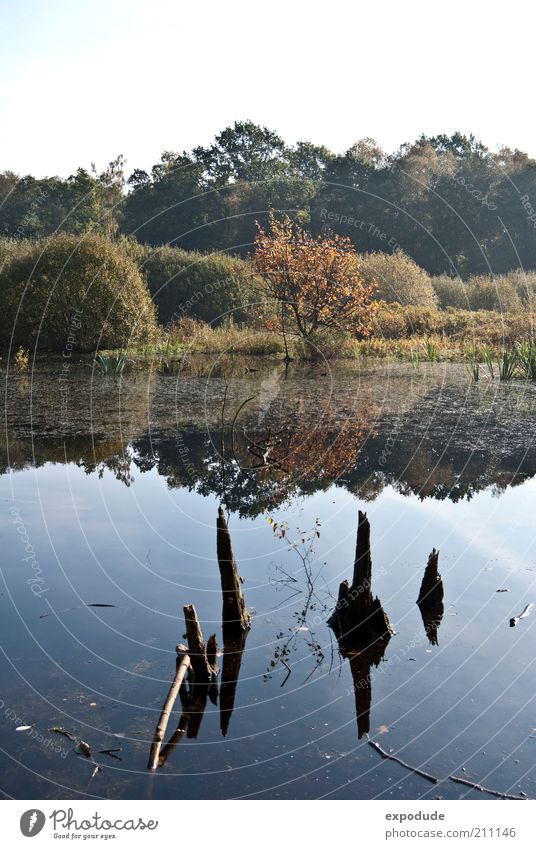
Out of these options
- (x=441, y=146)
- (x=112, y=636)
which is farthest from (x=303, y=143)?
(x=112, y=636)

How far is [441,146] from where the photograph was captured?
62.9 meters

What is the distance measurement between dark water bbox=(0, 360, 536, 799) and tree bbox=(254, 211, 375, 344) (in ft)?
39.2

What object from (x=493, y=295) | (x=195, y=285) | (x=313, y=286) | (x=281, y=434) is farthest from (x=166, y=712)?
(x=493, y=295)

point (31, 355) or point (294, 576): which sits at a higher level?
point (31, 355)

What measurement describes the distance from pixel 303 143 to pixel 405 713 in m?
57.0

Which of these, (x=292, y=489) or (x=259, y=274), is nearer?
(x=292, y=489)

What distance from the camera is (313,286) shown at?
27109mm

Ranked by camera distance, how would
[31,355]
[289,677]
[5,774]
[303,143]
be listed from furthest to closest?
[303,143] < [31,355] < [289,677] < [5,774]

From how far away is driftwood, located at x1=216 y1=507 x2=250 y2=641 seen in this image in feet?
21.9

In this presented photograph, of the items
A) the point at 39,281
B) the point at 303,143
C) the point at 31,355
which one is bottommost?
the point at 31,355

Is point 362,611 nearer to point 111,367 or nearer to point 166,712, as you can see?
point 166,712

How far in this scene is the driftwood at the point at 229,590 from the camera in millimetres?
6660

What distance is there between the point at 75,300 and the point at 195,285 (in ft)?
25.4

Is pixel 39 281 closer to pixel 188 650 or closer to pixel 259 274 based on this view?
pixel 259 274
